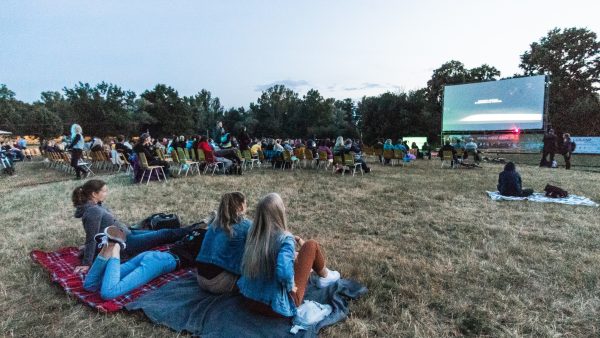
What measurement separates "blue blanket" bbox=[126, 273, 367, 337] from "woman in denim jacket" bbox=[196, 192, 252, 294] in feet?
0.42

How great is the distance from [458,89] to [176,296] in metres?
22.9

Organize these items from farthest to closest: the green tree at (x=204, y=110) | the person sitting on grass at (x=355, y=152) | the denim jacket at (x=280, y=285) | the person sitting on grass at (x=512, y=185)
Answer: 1. the green tree at (x=204, y=110)
2. the person sitting on grass at (x=355, y=152)
3. the person sitting on grass at (x=512, y=185)
4. the denim jacket at (x=280, y=285)

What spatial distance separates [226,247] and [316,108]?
49.7 metres

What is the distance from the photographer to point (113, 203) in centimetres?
648

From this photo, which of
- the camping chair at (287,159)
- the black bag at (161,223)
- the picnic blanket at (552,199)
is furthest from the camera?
the camping chair at (287,159)

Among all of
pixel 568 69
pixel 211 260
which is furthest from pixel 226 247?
pixel 568 69

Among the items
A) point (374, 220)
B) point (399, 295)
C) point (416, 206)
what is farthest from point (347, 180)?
point (399, 295)

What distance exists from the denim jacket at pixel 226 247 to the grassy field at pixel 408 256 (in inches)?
22.9

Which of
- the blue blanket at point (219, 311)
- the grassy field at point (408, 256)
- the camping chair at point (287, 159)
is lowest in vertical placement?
the grassy field at point (408, 256)

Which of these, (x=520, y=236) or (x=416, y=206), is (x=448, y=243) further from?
(x=416, y=206)

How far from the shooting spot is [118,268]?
8.86 feet

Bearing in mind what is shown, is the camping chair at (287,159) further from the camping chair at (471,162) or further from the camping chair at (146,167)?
the camping chair at (471,162)

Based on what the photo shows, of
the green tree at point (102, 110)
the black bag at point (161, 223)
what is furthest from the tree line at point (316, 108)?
the black bag at point (161, 223)

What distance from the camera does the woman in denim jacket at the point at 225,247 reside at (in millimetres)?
2563
